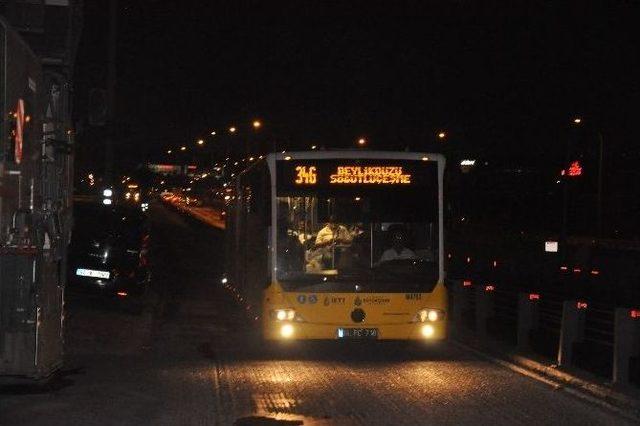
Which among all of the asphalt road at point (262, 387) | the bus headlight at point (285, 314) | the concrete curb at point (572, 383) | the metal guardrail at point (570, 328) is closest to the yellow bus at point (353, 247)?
the bus headlight at point (285, 314)

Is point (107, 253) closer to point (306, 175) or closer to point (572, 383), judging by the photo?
point (306, 175)

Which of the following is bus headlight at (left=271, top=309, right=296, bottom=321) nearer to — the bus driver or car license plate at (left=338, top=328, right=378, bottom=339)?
car license plate at (left=338, top=328, right=378, bottom=339)

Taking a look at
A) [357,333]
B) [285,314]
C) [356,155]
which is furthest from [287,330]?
[356,155]

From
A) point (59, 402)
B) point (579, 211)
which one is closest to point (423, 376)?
point (59, 402)

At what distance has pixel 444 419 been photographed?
32.2 feet

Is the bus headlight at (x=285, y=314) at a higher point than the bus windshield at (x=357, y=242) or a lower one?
lower

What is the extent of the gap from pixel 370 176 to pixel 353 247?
1.15 m

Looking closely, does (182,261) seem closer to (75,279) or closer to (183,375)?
(75,279)

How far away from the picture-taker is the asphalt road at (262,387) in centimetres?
995

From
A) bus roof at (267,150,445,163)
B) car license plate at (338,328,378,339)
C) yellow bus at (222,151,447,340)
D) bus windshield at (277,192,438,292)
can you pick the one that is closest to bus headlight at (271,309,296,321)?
yellow bus at (222,151,447,340)

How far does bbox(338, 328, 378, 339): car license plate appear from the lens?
1481cm

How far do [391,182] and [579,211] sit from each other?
243 feet

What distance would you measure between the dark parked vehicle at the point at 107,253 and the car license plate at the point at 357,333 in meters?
8.55

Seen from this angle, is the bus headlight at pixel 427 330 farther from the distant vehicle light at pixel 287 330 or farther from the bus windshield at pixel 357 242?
the distant vehicle light at pixel 287 330
